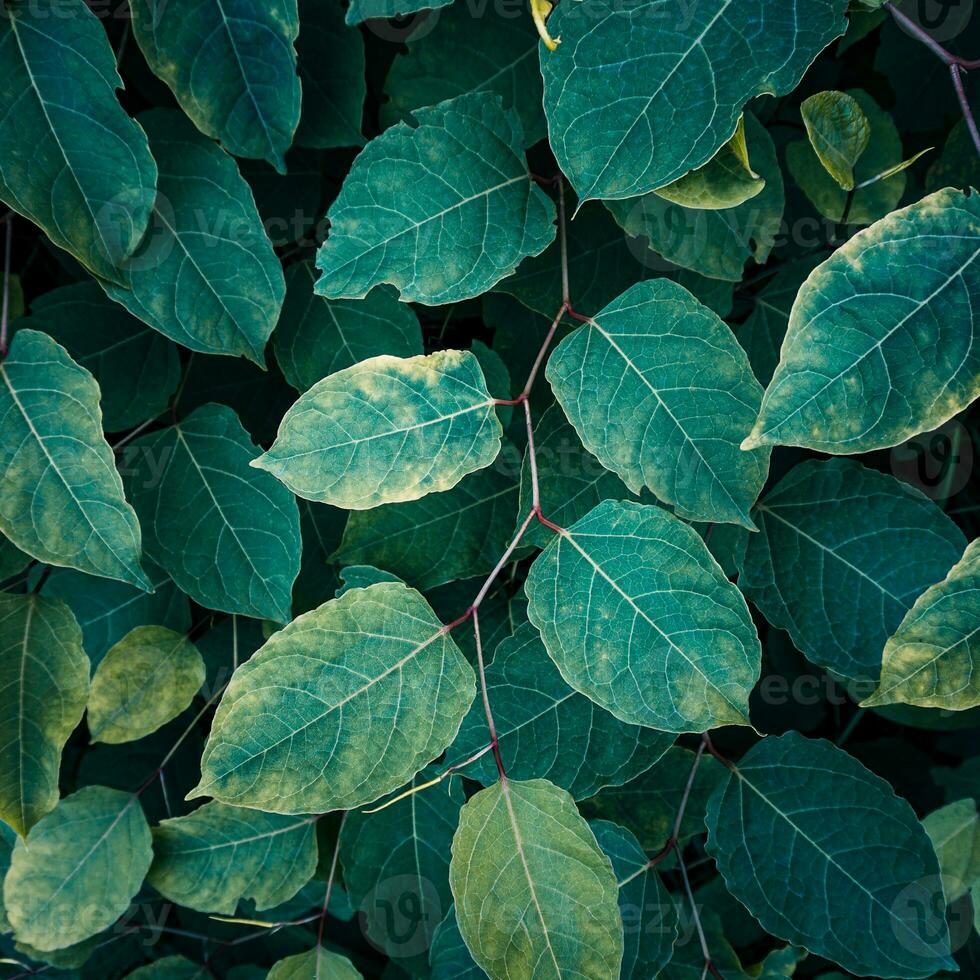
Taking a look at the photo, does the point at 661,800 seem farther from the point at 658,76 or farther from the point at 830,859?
the point at 658,76

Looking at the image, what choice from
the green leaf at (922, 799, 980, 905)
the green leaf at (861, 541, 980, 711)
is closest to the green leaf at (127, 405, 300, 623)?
the green leaf at (861, 541, 980, 711)

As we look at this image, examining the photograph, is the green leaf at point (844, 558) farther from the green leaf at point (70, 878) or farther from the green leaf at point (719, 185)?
the green leaf at point (70, 878)

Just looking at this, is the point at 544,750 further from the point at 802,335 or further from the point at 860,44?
the point at 860,44

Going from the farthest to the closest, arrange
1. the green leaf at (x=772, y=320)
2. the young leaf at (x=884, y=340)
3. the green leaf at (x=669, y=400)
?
the green leaf at (x=772, y=320) < the green leaf at (x=669, y=400) < the young leaf at (x=884, y=340)

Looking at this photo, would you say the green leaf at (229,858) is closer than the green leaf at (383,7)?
No

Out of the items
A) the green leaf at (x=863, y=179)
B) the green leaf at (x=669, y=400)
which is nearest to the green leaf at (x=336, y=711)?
the green leaf at (x=669, y=400)

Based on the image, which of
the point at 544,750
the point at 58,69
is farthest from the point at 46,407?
the point at 544,750

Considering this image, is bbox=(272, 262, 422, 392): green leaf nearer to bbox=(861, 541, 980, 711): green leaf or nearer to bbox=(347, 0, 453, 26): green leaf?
bbox=(347, 0, 453, 26): green leaf
